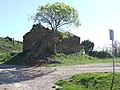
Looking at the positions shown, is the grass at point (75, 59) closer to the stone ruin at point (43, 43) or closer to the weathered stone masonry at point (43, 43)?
the stone ruin at point (43, 43)

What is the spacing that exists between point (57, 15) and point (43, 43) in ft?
23.5

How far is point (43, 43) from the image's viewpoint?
57125mm

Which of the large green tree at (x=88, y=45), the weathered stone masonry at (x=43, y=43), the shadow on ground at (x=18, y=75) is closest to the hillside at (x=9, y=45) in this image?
the large green tree at (x=88, y=45)

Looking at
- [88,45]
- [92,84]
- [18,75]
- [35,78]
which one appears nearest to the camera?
[92,84]

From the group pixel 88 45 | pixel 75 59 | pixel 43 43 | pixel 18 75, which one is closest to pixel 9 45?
pixel 88 45

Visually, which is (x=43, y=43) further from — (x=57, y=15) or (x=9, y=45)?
(x=9, y=45)

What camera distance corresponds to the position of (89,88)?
20031 millimetres

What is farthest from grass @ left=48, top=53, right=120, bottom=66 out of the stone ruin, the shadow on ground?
the shadow on ground

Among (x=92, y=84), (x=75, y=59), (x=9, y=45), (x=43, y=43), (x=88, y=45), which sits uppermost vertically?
(x=9, y=45)

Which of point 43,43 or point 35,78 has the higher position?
point 43,43

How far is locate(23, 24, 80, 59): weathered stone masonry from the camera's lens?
55.7 m

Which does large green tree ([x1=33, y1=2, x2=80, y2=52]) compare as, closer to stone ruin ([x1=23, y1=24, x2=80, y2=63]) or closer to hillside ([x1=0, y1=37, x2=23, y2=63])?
stone ruin ([x1=23, y1=24, x2=80, y2=63])

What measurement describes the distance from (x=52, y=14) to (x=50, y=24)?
6.29 ft

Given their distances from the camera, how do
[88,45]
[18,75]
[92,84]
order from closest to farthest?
1. [92,84]
2. [18,75]
3. [88,45]
